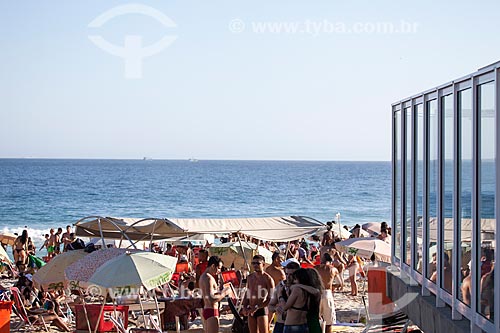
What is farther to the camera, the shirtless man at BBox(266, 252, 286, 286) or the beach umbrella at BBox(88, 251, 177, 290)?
the shirtless man at BBox(266, 252, 286, 286)

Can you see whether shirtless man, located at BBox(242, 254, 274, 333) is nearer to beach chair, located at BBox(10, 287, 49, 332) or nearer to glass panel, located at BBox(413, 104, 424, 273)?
glass panel, located at BBox(413, 104, 424, 273)

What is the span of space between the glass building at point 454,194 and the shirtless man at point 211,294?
8.38 ft

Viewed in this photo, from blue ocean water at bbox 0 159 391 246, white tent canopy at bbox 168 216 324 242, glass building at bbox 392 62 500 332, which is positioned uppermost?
glass building at bbox 392 62 500 332

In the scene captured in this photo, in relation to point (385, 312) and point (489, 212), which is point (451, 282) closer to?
point (489, 212)

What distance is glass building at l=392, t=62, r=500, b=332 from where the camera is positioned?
4.88 m

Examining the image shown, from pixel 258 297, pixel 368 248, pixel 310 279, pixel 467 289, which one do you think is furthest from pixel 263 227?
pixel 467 289

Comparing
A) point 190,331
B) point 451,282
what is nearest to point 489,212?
point 451,282

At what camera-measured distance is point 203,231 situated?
448 inches

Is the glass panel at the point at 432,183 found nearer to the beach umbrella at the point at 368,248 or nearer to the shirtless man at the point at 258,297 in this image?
the shirtless man at the point at 258,297

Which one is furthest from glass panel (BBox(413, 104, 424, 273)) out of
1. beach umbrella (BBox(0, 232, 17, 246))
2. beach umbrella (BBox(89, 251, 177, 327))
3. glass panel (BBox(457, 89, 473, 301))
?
beach umbrella (BBox(0, 232, 17, 246))

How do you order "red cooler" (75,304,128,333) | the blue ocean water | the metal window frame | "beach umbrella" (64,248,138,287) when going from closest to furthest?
the metal window frame
"beach umbrella" (64,248,138,287)
"red cooler" (75,304,128,333)
the blue ocean water

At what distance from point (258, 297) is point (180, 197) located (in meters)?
67.6

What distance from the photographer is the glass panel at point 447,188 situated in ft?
19.2

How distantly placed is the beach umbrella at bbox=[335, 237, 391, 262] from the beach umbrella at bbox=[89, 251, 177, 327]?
4.55 metres
